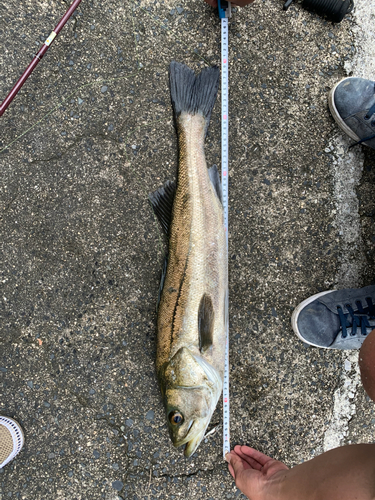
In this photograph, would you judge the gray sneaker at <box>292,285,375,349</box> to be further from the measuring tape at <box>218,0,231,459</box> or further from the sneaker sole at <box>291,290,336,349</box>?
the measuring tape at <box>218,0,231,459</box>

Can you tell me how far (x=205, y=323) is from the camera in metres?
2.58

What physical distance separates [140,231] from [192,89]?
1.41m

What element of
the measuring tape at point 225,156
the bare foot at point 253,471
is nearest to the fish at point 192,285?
the measuring tape at point 225,156

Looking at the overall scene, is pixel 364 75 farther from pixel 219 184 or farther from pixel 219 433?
pixel 219 433

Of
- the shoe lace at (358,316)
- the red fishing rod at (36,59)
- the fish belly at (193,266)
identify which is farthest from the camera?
the shoe lace at (358,316)

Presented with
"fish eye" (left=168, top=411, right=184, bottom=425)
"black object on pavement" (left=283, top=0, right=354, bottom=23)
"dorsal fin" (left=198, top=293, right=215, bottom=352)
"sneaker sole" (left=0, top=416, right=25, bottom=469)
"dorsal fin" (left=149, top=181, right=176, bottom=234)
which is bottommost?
"sneaker sole" (left=0, top=416, right=25, bottom=469)

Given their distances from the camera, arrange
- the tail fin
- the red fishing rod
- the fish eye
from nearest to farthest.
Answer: the fish eye → the red fishing rod → the tail fin

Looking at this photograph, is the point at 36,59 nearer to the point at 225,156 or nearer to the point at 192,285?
the point at 225,156

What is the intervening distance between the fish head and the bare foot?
67 cm

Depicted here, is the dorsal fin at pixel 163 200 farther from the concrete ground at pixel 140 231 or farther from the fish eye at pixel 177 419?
the fish eye at pixel 177 419

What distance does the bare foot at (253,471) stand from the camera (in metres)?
2.63

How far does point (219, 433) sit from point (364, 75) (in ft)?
12.3

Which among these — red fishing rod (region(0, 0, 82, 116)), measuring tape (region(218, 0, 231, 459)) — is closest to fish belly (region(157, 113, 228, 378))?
measuring tape (region(218, 0, 231, 459))

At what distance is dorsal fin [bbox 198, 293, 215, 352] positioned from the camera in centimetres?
257
